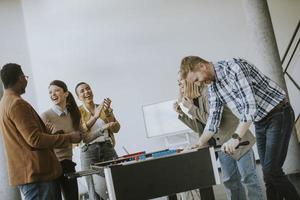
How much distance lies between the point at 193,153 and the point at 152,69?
5.47m

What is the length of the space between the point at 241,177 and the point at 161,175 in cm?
111

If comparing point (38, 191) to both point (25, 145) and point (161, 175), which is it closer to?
point (25, 145)

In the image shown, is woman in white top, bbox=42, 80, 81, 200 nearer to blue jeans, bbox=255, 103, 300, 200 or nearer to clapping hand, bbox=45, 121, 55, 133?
clapping hand, bbox=45, 121, 55, 133

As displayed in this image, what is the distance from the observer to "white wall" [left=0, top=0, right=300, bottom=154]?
26.6 ft

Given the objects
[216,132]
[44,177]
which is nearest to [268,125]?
[216,132]

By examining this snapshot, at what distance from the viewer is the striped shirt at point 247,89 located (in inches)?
114

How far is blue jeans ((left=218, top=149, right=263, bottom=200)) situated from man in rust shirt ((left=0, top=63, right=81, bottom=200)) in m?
1.45

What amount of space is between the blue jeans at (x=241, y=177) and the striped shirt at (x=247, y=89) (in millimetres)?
657

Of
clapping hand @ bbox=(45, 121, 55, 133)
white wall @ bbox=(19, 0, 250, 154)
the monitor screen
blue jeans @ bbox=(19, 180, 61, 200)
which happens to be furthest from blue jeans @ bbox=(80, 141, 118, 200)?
white wall @ bbox=(19, 0, 250, 154)

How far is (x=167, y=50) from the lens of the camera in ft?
27.2

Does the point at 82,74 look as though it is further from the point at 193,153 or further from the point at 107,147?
the point at 193,153

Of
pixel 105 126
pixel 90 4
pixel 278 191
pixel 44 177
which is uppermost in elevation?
pixel 90 4

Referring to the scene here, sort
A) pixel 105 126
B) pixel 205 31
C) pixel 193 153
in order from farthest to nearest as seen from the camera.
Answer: pixel 205 31 → pixel 105 126 → pixel 193 153

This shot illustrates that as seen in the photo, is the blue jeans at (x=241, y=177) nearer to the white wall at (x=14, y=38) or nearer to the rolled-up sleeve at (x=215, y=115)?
the rolled-up sleeve at (x=215, y=115)
